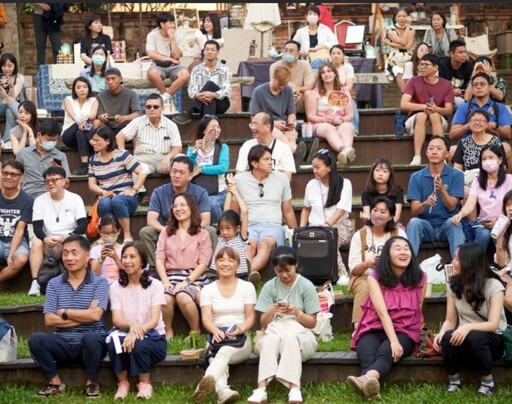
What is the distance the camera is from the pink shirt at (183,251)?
9719mm

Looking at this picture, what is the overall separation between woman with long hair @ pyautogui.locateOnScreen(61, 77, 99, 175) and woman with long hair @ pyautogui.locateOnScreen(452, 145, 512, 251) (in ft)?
13.3

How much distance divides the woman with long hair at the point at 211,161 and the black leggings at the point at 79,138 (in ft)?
4.27

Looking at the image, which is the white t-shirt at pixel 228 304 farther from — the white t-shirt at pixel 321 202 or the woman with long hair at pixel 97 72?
the woman with long hair at pixel 97 72

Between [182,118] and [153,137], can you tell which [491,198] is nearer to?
[153,137]

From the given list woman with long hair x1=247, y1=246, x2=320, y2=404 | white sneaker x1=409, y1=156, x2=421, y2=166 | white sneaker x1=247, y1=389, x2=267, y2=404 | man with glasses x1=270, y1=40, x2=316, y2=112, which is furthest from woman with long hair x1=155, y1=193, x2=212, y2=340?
man with glasses x1=270, y1=40, x2=316, y2=112

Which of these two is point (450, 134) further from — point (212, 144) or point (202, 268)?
point (202, 268)

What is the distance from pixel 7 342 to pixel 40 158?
3097mm

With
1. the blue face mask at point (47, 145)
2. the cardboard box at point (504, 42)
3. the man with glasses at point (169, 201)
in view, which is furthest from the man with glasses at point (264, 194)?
the cardboard box at point (504, 42)

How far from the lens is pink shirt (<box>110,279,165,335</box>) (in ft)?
29.2

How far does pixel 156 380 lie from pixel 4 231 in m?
2.56

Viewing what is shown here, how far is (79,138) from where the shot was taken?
1264cm

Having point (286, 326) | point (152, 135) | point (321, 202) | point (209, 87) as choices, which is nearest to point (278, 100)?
point (209, 87)

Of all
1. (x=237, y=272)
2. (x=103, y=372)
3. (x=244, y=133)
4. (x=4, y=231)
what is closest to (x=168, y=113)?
(x=244, y=133)

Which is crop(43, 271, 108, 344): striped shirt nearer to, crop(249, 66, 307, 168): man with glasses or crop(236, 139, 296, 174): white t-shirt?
crop(236, 139, 296, 174): white t-shirt
